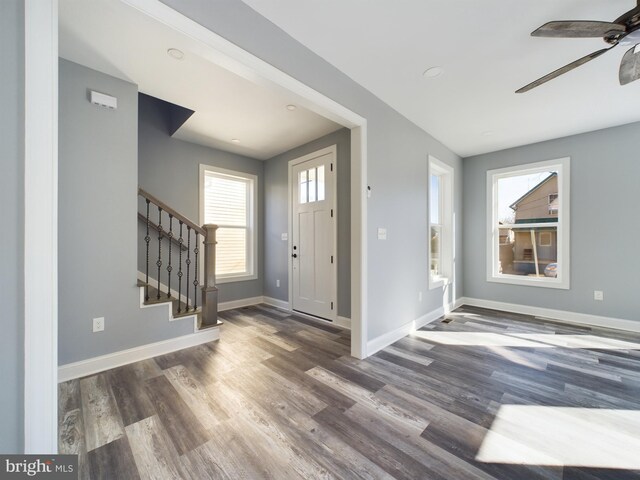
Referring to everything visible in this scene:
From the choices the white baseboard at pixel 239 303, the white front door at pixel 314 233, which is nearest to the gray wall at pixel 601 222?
the white front door at pixel 314 233

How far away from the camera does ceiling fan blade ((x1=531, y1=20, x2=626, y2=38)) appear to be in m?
1.45

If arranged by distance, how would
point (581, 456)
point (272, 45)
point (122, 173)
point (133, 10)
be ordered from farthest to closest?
point (122, 173) < point (272, 45) < point (581, 456) < point (133, 10)

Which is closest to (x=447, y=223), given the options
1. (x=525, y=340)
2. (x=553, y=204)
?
(x=553, y=204)

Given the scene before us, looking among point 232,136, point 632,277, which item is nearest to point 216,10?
point 232,136

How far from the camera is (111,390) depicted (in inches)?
77.7

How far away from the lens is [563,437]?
61.1 inches

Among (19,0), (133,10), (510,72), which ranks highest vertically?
(510,72)

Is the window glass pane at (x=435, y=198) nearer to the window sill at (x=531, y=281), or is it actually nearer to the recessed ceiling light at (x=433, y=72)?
the window sill at (x=531, y=281)

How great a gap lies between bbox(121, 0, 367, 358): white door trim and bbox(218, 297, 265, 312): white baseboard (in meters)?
2.58

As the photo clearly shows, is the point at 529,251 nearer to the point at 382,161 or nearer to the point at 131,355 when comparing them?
the point at 382,161

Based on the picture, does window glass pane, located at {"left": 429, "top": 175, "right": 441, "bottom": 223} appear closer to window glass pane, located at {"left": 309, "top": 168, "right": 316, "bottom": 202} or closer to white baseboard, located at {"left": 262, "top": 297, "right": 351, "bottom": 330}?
window glass pane, located at {"left": 309, "top": 168, "right": 316, "bottom": 202}

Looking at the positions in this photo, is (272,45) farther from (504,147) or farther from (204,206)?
(504,147)

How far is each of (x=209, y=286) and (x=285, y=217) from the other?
182 cm

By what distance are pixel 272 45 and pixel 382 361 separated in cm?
285
